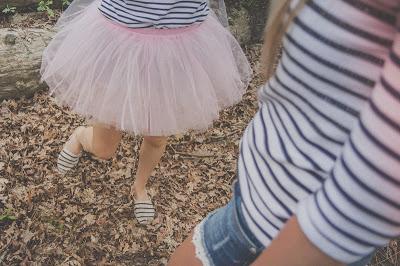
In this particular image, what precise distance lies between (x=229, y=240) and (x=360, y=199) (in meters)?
0.54

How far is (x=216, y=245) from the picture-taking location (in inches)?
50.7

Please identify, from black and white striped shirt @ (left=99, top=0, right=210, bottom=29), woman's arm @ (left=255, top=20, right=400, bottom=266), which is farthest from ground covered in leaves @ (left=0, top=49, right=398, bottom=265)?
woman's arm @ (left=255, top=20, right=400, bottom=266)

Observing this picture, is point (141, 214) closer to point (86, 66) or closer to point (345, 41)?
point (86, 66)

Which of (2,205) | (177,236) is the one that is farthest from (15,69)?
(177,236)

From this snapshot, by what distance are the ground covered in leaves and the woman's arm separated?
238 centimetres

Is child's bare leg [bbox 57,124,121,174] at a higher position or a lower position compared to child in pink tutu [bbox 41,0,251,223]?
lower

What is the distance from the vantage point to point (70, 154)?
3.29 meters

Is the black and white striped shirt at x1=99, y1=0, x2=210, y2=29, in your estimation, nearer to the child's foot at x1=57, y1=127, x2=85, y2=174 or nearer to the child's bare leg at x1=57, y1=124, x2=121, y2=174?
the child's bare leg at x1=57, y1=124, x2=121, y2=174

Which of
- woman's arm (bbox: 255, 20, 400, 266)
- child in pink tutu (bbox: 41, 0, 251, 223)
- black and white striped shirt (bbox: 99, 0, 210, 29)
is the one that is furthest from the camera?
child in pink tutu (bbox: 41, 0, 251, 223)

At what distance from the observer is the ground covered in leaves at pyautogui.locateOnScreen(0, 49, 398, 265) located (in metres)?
3.05

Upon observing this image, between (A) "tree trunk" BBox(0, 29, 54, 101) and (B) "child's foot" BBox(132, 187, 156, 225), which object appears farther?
(A) "tree trunk" BBox(0, 29, 54, 101)

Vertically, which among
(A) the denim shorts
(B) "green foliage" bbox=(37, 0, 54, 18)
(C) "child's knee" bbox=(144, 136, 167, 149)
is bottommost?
(B) "green foliage" bbox=(37, 0, 54, 18)

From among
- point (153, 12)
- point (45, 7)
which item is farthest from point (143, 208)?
point (45, 7)

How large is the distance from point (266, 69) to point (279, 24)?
0.16 meters
